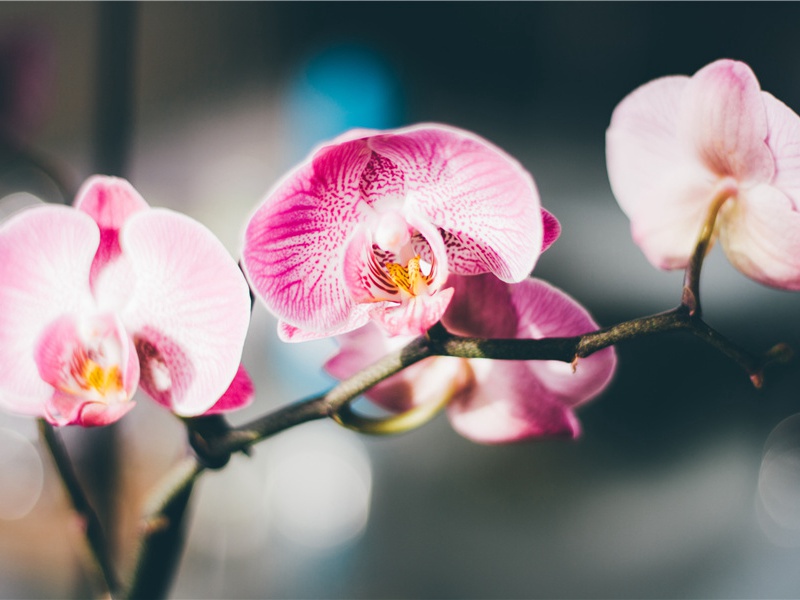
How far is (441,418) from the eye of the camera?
103 cm

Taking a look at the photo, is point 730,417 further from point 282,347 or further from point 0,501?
point 0,501

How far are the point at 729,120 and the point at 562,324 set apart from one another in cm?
9

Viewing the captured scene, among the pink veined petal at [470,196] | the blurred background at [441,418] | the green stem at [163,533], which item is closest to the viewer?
the pink veined petal at [470,196]

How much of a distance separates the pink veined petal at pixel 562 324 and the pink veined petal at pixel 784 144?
77 millimetres

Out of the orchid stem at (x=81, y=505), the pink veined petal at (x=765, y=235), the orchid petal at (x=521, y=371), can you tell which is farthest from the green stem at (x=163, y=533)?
the pink veined petal at (x=765, y=235)

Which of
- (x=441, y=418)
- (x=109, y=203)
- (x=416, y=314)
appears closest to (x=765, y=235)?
(x=416, y=314)

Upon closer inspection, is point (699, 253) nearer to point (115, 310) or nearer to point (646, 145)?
point (646, 145)

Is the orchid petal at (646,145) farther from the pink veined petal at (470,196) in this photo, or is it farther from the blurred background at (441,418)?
the blurred background at (441,418)

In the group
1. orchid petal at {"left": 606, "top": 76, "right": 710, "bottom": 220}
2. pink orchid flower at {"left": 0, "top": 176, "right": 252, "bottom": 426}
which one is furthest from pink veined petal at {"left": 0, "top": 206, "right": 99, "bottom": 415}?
orchid petal at {"left": 606, "top": 76, "right": 710, "bottom": 220}

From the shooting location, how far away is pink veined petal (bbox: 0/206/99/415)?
0.23m

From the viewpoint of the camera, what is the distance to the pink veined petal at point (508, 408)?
Answer: 25 cm

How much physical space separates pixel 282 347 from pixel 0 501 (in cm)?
54

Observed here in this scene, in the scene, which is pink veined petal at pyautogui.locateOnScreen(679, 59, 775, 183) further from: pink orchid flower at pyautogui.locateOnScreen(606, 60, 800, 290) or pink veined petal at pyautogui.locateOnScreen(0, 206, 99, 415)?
pink veined petal at pyautogui.locateOnScreen(0, 206, 99, 415)

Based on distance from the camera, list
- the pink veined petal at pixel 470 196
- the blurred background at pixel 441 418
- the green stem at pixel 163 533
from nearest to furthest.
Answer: the pink veined petal at pixel 470 196 < the green stem at pixel 163 533 < the blurred background at pixel 441 418
